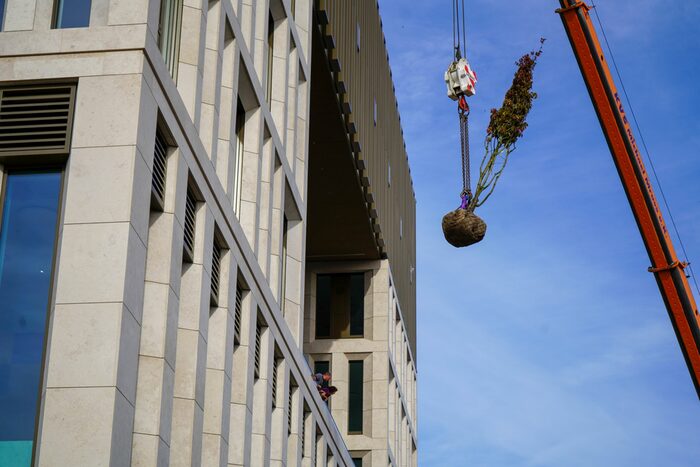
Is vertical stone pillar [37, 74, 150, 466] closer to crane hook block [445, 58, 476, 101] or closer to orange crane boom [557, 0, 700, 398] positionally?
crane hook block [445, 58, 476, 101]

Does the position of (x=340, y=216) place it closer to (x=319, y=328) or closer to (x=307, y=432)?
(x=319, y=328)

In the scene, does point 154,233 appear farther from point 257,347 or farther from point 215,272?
point 257,347

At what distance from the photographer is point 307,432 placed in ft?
115

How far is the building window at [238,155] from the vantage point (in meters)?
28.2

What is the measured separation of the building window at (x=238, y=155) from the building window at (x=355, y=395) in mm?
25736

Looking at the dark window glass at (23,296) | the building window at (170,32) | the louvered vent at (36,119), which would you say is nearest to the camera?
the dark window glass at (23,296)

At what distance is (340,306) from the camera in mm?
54125

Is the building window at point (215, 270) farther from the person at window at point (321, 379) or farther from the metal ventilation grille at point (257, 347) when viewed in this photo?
the person at window at point (321, 379)

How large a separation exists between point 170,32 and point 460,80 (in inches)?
257

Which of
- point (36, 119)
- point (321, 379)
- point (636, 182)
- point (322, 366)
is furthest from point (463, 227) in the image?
point (322, 366)

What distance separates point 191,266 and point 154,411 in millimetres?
3897

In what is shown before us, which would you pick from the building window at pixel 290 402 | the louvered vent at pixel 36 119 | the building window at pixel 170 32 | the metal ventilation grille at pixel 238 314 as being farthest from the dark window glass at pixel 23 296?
the building window at pixel 290 402

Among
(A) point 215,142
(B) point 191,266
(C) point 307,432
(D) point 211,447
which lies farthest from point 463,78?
(C) point 307,432

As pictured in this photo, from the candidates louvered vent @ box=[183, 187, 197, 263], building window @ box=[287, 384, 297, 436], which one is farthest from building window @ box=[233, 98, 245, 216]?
building window @ box=[287, 384, 297, 436]
